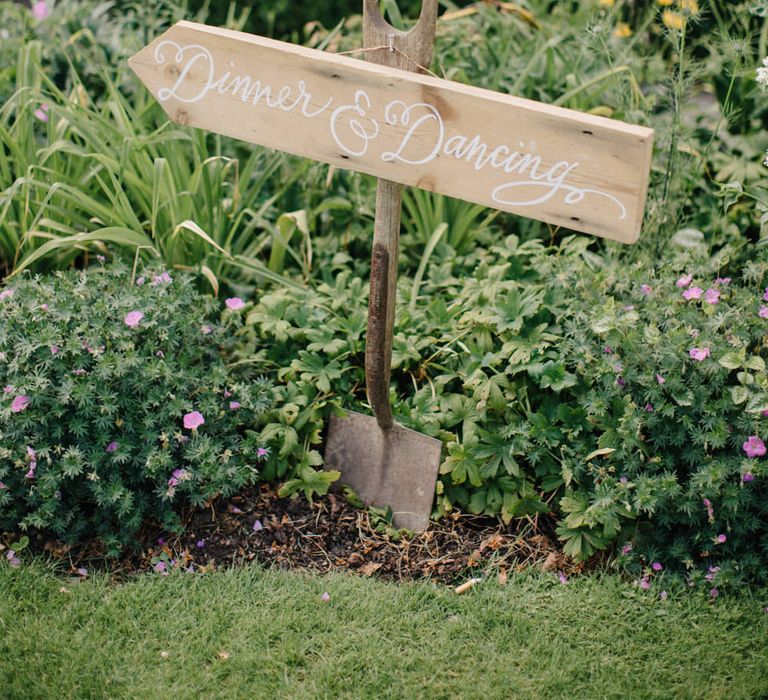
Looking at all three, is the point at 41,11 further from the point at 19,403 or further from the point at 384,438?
the point at 384,438

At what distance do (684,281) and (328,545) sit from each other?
1.30 m

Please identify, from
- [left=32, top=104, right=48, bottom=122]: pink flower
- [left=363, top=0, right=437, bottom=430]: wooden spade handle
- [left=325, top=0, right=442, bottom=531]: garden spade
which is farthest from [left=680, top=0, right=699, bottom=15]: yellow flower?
[left=32, top=104, right=48, bottom=122]: pink flower

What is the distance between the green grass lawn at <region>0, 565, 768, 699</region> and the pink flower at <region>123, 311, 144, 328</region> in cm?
72

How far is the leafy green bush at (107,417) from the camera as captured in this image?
7.63 feet

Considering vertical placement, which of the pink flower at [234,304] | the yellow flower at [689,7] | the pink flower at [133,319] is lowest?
the pink flower at [133,319]

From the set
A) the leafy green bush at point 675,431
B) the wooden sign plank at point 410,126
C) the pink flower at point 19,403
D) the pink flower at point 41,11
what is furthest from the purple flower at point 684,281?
the pink flower at point 41,11

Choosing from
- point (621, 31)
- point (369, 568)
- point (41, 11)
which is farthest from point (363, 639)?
point (41, 11)

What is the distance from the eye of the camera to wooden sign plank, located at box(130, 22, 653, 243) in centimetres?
180

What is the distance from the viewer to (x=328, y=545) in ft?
8.17

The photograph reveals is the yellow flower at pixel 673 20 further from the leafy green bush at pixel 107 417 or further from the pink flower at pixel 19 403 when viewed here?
the pink flower at pixel 19 403

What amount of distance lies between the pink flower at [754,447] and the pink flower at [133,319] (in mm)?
1693

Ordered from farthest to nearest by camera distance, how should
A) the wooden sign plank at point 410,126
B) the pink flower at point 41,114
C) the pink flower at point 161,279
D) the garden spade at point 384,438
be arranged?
1. the pink flower at point 41,114
2. the pink flower at point 161,279
3. the garden spade at point 384,438
4. the wooden sign plank at point 410,126

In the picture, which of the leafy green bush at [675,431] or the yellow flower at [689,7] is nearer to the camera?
the leafy green bush at [675,431]

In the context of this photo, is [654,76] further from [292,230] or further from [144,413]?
[144,413]
